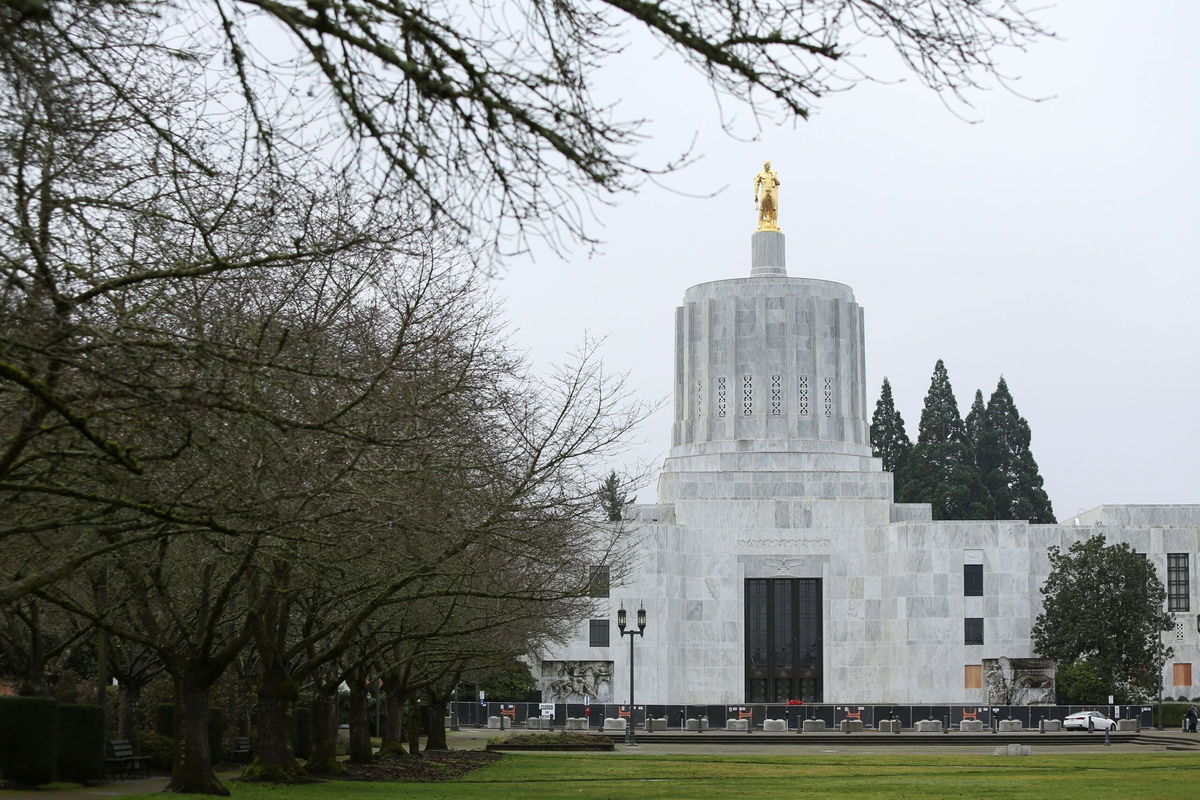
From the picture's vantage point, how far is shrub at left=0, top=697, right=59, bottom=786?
80.5ft

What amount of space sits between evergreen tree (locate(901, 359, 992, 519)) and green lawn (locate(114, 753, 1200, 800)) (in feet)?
188

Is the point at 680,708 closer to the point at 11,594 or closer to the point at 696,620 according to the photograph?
the point at 696,620

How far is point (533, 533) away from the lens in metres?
23.8

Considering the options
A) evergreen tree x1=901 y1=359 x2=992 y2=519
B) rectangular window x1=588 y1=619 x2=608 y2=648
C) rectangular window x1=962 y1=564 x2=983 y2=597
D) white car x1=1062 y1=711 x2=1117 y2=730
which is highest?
evergreen tree x1=901 y1=359 x2=992 y2=519

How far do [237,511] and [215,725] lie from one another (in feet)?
69.5

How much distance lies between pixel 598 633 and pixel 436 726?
35587 mm


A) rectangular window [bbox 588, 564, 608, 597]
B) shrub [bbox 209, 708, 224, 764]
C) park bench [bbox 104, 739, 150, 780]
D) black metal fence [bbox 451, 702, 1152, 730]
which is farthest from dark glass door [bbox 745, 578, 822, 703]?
park bench [bbox 104, 739, 150, 780]

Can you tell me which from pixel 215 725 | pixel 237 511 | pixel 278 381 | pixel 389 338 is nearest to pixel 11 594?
pixel 237 511

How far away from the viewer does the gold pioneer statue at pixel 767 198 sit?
87812 mm

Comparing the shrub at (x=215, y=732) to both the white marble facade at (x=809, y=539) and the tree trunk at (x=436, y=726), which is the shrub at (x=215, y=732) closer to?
the tree trunk at (x=436, y=726)

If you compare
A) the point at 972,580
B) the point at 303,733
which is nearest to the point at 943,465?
the point at 972,580

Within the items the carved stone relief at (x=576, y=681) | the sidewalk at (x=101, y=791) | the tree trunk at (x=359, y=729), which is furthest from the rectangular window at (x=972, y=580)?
the sidewalk at (x=101, y=791)

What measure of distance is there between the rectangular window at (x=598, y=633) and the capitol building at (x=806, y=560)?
3.4 inches

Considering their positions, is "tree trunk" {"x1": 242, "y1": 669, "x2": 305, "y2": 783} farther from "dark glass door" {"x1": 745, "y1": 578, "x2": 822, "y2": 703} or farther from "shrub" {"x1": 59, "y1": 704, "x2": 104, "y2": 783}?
"dark glass door" {"x1": 745, "y1": 578, "x2": 822, "y2": 703}
